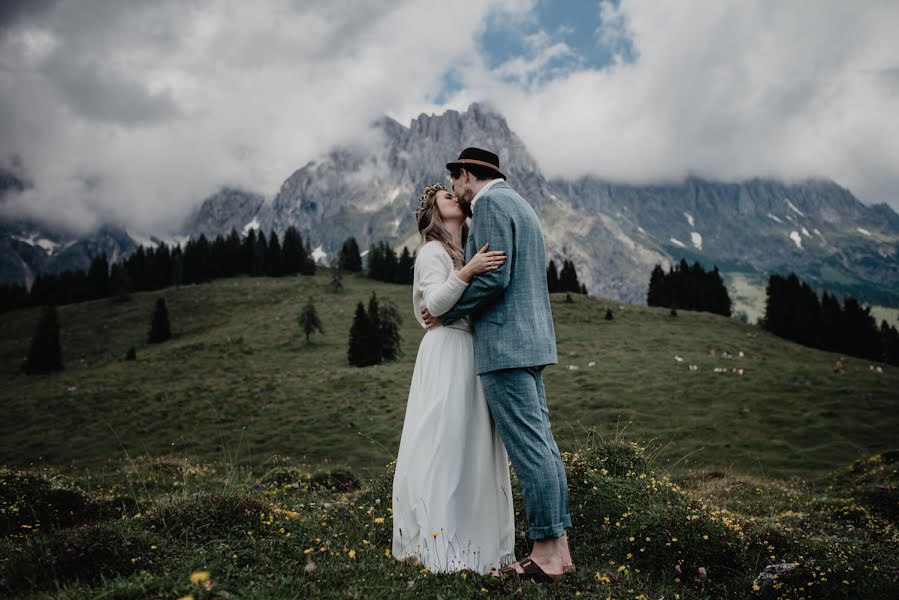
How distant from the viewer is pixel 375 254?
4254 inches

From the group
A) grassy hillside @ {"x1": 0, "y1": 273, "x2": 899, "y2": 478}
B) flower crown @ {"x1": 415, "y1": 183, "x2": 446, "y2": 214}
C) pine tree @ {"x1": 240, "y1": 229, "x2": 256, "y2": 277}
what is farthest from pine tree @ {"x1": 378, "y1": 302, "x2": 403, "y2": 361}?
pine tree @ {"x1": 240, "y1": 229, "x2": 256, "y2": 277}

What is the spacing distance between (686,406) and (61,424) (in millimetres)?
36591

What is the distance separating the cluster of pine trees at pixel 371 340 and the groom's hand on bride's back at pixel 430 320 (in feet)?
143

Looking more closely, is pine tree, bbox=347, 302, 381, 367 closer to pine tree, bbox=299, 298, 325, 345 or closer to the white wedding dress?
pine tree, bbox=299, 298, 325, 345

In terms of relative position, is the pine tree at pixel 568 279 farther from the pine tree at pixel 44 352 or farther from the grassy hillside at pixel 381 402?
the pine tree at pixel 44 352

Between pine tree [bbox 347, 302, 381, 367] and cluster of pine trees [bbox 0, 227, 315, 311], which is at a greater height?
cluster of pine trees [bbox 0, 227, 315, 311]

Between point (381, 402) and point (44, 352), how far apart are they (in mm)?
48345

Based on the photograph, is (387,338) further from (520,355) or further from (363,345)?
(520,355)

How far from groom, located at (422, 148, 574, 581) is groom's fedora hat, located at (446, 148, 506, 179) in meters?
0.25

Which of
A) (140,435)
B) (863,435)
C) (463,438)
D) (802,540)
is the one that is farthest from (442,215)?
(140,435)

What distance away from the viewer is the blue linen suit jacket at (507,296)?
4.59 m

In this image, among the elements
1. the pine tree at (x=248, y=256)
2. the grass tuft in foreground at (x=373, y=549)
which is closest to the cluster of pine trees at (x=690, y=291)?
the pine tree at (x=248, y=256)

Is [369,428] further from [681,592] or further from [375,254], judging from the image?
[375,254]

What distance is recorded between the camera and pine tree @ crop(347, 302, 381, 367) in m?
48.1
